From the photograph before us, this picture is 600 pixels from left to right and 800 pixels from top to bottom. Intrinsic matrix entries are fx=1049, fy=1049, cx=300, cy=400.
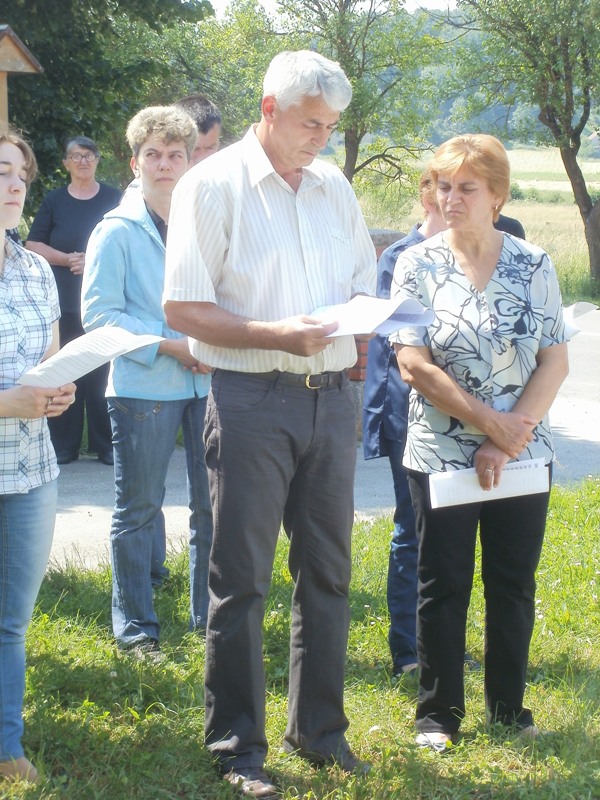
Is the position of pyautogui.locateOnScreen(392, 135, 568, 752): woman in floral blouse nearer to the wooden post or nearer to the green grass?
the green grass

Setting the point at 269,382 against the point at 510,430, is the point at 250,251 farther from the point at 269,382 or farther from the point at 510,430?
the point at 510,430

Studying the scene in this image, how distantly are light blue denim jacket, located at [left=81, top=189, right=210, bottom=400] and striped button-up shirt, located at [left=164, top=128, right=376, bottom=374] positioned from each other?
0.90m

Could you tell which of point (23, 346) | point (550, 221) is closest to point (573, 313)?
point (23, 346)

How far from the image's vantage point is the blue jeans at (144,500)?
4.29 metres

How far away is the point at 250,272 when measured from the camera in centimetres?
330

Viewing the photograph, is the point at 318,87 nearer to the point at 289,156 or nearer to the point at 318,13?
the point at 289,156

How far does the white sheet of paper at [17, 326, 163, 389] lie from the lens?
3.03m

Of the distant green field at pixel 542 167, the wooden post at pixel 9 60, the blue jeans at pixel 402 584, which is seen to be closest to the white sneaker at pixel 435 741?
the blue jeans at pixel 402 584

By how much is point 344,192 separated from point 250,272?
538mm

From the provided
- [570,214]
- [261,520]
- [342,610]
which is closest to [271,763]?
[342,610]

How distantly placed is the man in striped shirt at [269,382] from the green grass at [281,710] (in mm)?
178

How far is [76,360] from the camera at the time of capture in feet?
9.96

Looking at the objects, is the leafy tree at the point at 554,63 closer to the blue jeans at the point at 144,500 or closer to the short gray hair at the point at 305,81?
the blue jeans at the point at 144,500

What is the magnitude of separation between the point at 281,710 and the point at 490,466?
4.29 feet
